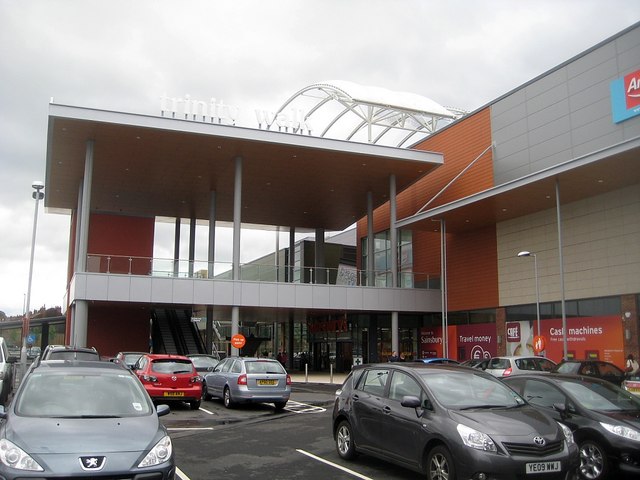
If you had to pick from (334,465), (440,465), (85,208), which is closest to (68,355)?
(334,465)

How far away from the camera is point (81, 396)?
724cm

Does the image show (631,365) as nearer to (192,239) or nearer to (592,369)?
(592,369)

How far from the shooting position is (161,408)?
24.9 ft

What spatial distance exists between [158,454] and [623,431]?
604 centimetres

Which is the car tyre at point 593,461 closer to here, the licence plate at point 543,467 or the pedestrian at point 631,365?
the licence plate at point 543,467

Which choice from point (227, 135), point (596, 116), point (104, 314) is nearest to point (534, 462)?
point (596, 116)

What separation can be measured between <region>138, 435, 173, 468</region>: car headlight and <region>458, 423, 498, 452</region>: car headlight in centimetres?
323

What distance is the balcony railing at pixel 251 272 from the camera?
30.0 meters

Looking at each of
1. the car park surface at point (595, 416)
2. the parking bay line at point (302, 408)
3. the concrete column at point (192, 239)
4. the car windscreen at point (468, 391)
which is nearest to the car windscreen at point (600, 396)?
the car park surface at point (595, 416)

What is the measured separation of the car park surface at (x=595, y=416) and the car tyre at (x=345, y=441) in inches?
111

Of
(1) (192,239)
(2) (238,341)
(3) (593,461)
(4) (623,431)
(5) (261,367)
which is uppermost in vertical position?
(1) (192,239)

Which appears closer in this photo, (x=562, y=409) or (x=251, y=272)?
(x=562, y=409)

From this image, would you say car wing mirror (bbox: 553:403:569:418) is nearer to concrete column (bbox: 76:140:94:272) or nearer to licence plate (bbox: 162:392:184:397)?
licence plate (bbox: 162:392:184:397)

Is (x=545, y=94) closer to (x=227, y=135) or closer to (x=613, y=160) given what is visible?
(x=613, y=160)
